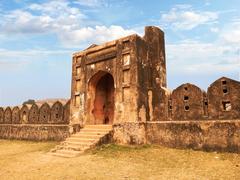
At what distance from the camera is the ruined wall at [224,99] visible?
9367 mm

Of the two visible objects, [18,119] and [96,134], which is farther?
[18,119]

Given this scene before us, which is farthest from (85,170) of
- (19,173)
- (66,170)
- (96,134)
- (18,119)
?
(18,119)

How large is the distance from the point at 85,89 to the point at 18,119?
26.7 feet

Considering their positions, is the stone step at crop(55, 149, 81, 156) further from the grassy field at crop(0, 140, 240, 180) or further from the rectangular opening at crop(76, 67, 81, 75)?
the rectangular opening at crop(76, 67, 81, 75)

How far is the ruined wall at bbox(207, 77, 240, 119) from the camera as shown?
9367mm

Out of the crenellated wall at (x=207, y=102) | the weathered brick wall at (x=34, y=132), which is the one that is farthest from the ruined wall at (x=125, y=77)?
the weathered brick wall at (x=34, y=132)

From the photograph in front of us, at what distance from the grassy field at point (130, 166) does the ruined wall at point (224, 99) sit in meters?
1.77

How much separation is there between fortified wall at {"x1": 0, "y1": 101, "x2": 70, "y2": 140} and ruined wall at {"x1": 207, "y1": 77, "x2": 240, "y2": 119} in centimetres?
794

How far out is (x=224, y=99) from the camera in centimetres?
966

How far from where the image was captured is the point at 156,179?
581 centimetres

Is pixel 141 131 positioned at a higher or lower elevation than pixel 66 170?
higher

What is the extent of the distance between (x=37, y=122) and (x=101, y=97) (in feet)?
18.1

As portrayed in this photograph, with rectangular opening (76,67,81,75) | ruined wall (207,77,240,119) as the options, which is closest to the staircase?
rectangular opening (76,67,81,75)

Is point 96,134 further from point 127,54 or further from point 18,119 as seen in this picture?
point 18,119
